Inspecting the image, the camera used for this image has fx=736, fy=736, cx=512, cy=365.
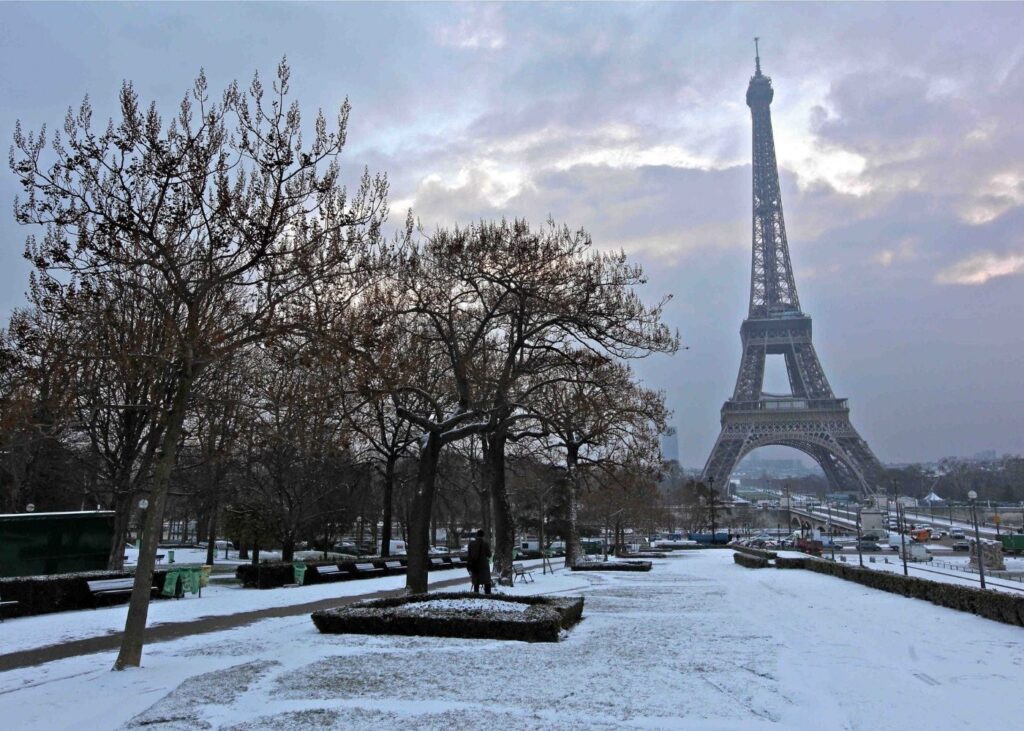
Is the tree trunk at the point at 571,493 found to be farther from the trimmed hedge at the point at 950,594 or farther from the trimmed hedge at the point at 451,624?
the trimmed hedge at the point at 451,624

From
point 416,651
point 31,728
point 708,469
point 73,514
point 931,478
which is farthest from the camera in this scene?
point 931,478

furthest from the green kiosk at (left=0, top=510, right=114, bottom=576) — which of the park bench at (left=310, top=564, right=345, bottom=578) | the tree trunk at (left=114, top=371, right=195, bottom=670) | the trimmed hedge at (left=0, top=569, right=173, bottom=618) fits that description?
the tree trunk at (left=114, top=371, right=195, bottom=670)

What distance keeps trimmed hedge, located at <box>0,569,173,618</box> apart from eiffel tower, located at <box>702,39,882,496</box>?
277 ft

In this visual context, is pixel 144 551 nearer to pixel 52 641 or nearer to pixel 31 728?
pixel 31 728

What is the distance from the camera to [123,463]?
23.6 meters

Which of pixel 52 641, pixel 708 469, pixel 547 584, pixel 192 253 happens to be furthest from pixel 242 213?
pixel 708 469

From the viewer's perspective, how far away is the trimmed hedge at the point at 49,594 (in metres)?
14.6

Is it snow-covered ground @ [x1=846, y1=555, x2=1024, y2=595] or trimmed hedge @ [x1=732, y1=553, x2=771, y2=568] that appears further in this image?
trimmed hedge @ [x1=732, y1=553, x2=771, y2=568]

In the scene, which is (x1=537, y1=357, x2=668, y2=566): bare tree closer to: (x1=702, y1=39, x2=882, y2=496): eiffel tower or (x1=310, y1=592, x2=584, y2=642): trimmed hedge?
(x1=310, y1=592, x2=584, y2=642): trimmed hedge

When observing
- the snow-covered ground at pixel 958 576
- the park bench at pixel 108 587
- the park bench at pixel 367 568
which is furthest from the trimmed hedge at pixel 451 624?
the park bench at pixel 367 568

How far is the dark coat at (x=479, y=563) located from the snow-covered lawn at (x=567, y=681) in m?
3.45

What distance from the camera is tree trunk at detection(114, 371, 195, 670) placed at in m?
9.03

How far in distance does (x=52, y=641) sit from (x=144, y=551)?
3.98m

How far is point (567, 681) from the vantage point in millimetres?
8508
